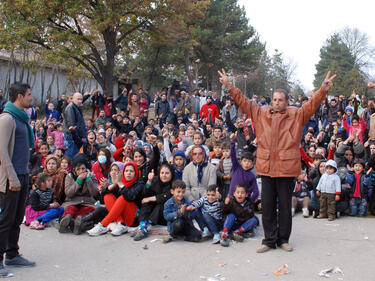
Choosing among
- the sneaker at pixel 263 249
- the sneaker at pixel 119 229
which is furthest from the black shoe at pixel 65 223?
the sneaker at pixel 263 249

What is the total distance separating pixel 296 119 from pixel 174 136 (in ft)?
19.8

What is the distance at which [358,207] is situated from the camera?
21.6 feet

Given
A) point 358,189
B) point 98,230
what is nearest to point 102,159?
point 98,230

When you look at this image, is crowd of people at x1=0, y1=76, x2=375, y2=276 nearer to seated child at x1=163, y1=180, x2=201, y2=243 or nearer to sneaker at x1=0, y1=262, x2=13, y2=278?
seated child at x1=163, y1=180, x2=201, y2=243

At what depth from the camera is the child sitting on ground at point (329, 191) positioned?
20.9 feet

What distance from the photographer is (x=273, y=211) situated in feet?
15.8

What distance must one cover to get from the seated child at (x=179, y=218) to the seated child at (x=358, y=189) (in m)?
3.09

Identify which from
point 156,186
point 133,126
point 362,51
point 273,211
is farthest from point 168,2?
point 362,51

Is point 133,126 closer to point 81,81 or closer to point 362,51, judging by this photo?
point 81,81

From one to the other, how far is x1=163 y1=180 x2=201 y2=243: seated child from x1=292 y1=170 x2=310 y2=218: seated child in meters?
2.32

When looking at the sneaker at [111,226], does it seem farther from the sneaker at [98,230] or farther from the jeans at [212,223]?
the jeans at [212,223]

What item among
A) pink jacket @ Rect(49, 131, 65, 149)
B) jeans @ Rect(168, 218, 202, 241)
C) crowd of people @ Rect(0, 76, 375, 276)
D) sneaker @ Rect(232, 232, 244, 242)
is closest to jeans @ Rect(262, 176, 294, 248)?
crowd of people @ Rect(0, 76, 375, 276)

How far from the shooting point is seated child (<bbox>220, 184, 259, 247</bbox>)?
540 cm

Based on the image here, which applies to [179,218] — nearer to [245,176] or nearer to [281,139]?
[245,176]
